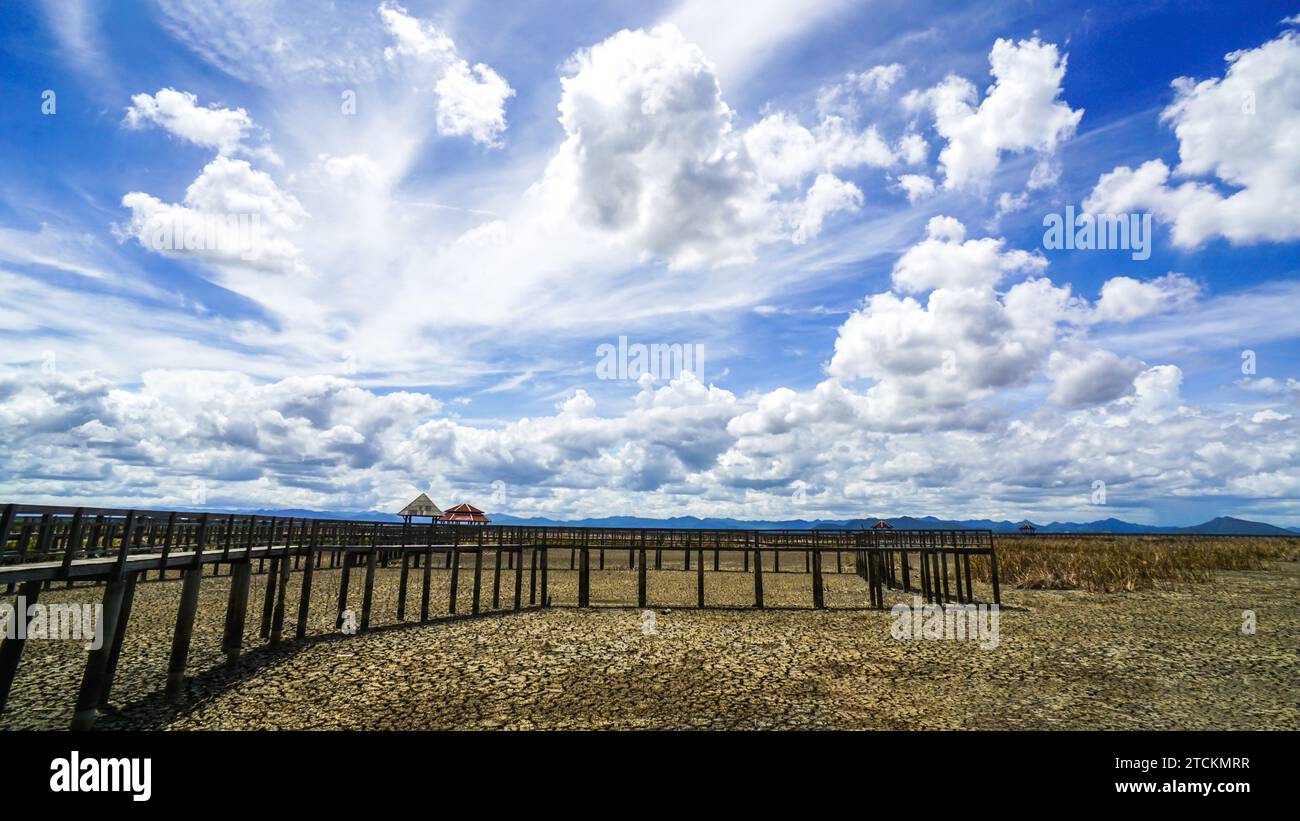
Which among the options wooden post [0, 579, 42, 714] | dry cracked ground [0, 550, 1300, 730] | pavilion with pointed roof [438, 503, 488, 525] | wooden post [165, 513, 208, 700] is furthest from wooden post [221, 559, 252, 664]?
pavilion with pointed roof [438, 503, 488, 525]

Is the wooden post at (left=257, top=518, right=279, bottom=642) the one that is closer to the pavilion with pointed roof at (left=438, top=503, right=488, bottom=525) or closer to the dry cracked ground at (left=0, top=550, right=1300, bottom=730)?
the dry cracked ground at (left=0, top=550, right=1300, bottom=730)

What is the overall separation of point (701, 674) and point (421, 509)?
41.4m

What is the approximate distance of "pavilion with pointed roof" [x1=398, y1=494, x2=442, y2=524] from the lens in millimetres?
48850

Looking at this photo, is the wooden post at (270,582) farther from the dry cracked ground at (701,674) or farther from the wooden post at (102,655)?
the wooden post at (102,655)

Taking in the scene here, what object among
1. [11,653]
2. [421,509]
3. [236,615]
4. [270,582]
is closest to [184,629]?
[236,615]

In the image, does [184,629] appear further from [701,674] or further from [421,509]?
[421,509]

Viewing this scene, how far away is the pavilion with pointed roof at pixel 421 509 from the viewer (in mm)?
48850

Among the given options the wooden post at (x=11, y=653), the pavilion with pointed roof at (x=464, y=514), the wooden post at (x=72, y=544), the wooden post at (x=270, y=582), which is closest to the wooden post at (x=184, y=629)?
the wooden post at (x=11, y=653)

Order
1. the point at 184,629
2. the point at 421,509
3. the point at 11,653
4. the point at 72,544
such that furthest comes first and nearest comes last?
the point at 421,509, the point at 184,629, the point at 11,653, the point at 72,544

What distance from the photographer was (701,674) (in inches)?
534

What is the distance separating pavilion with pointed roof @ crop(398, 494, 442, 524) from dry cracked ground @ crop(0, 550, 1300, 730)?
26666 millimetres
